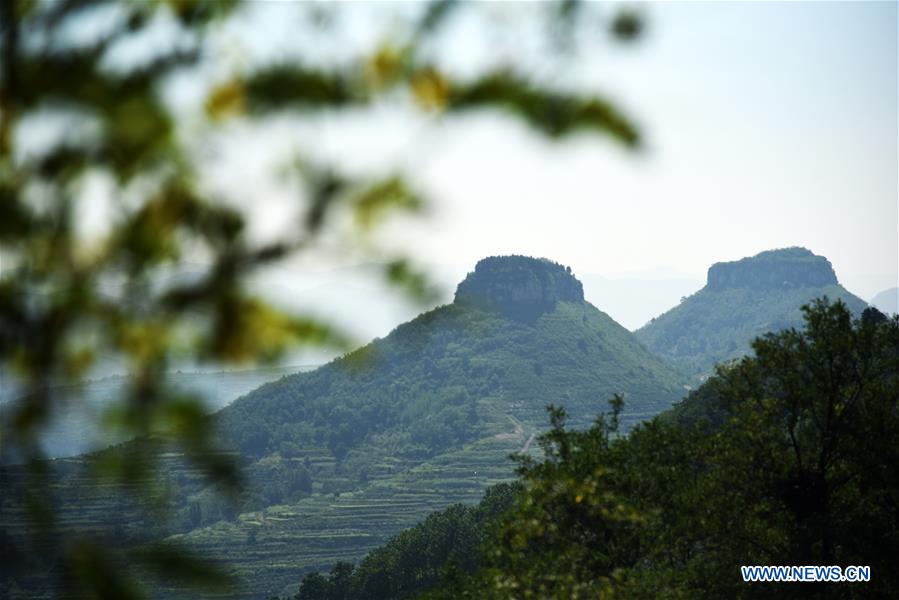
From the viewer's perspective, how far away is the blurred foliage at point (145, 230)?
79.5 inches

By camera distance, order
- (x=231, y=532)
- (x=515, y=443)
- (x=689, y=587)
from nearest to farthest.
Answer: (x=689, y=587) → (x=231, y=532) → (x=515, y=443)

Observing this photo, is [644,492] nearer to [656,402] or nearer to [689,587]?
[689,587]

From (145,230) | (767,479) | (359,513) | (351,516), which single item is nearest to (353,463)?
(359,513)

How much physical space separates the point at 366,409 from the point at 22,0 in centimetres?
19932

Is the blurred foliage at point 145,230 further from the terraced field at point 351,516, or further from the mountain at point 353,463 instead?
the mountain at point 353,463

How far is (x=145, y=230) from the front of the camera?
6.68ft

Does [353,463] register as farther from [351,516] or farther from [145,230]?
[145,230]

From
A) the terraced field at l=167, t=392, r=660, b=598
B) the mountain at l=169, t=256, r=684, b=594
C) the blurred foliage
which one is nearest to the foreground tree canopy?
the blurred foliage

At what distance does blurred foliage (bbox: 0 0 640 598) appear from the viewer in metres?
2.02

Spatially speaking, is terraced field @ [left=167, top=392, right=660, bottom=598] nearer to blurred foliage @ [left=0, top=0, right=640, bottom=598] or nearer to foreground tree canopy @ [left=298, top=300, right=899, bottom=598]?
foreground tree canopy @ [left=298, top=300, right=899, bottom=598]

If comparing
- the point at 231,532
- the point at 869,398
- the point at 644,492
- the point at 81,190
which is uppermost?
the point at 81,190

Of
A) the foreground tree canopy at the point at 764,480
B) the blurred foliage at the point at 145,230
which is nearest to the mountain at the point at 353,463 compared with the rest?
the foreground tree canopy at the point at 764,480

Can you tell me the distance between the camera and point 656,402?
648ft

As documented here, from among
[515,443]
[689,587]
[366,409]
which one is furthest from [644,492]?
[366,409]
